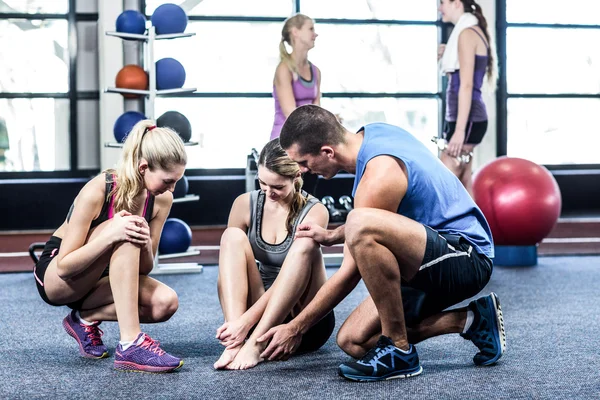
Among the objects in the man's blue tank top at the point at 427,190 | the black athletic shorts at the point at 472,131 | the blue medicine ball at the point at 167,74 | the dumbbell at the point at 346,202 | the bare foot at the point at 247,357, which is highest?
the blue medicine ball at the point at 167,74

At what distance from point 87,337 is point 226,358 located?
20.5 inches

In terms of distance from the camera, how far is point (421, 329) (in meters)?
2.37

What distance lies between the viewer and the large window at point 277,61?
7.39 metres

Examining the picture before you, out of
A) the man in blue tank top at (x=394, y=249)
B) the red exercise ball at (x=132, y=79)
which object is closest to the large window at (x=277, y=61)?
the red exercise ball at (x=132, y=79)

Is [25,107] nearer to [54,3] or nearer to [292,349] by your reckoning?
[54,3]

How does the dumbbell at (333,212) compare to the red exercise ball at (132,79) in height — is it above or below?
below

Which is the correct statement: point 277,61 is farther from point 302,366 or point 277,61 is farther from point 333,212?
point 302,366

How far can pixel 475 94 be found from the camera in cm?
443

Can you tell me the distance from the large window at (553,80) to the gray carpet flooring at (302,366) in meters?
4.75

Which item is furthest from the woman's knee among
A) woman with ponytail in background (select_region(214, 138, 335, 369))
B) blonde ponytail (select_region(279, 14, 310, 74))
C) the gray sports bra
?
blonde ponytail (select_region(279, 14, 310, 74))

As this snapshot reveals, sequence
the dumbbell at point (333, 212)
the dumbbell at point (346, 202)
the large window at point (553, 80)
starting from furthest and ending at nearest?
the large window at point (553, 80) → the dumbbell at point (346, 202) → the dumbbell at point (333, 212)

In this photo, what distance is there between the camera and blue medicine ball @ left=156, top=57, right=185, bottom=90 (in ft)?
15.6

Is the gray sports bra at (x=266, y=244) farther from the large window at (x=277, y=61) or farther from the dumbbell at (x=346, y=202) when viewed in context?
the large window at (x=277, y=61)

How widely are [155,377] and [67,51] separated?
5.61m
